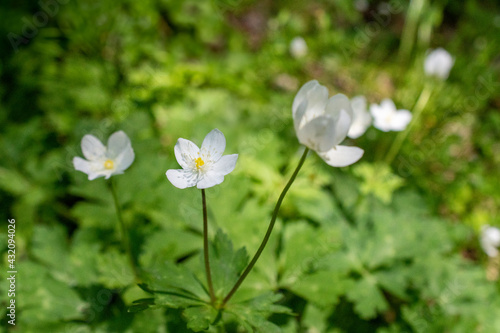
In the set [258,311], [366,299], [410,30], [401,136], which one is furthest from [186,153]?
[410,30]

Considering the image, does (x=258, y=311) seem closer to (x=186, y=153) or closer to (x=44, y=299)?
(x=186, y=153)

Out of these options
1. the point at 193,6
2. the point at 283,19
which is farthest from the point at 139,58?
the point at 283,19

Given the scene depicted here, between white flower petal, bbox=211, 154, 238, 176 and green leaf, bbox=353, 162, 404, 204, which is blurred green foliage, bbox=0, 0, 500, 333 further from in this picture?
white flower petal, bbox=211, 154, 238, 176

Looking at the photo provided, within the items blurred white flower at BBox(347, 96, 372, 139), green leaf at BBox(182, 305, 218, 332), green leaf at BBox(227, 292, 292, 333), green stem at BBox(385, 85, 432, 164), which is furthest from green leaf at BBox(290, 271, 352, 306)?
green stem at BBox(385, 85, 432, 164)

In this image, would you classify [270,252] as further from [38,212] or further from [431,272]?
[38,212]

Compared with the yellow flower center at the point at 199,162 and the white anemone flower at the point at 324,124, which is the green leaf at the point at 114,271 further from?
the white anemone flower at the point at 324,124

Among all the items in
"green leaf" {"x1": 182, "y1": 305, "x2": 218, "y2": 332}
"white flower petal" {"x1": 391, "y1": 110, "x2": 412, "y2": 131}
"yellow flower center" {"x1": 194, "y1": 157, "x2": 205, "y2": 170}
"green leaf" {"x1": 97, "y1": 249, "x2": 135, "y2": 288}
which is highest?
"white flower petal" {"x1": 391, "y1": 110, "x2": 412, "y2": 131}
